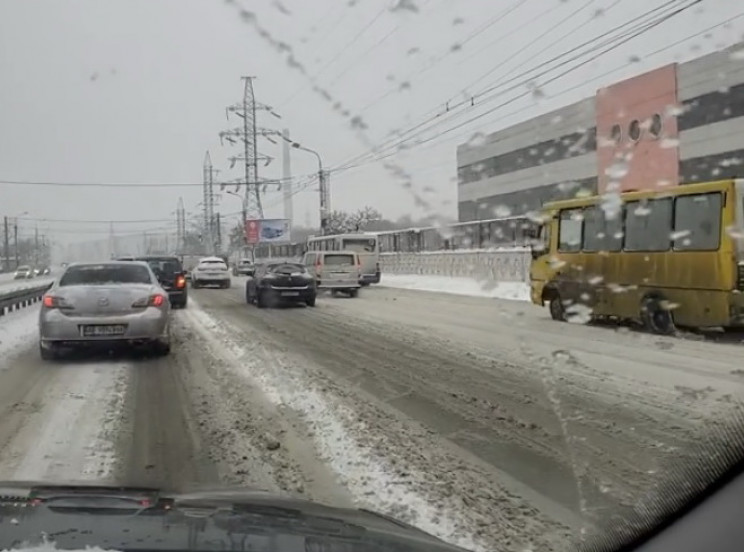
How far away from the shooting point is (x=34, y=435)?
713cm

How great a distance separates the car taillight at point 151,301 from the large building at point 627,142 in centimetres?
507

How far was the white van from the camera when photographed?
3100cm

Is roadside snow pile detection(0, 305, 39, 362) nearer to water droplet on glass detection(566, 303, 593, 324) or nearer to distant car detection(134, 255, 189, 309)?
distant car detection(134, 255, 189, 309)

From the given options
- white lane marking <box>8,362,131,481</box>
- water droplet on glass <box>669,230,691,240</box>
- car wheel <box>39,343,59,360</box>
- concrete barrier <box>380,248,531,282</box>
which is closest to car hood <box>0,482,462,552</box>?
white lane marking <box>8,362,131,481</box>

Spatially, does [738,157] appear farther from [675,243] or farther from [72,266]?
[72,266]

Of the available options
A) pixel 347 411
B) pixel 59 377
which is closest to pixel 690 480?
pixel 347 411

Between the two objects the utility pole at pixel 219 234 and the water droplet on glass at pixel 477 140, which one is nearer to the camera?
the water droplet on glass at pixel 477 140

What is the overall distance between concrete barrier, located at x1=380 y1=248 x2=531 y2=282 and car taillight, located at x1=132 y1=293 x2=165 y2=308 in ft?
33.7

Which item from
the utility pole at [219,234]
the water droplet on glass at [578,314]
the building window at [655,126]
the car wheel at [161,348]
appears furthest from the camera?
the utility pole at [219,234]

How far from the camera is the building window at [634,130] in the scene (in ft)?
28.3

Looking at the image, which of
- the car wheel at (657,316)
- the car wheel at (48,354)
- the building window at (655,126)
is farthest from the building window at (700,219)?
the car wheel at (48,354)

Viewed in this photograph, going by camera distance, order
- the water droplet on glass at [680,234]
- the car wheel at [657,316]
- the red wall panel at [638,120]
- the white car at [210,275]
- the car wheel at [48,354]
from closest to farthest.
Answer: the red wall panel at [638,120] < the car wheel at [48,354] < the water droplet on glass at [680,234] < the car wheel at [657,316] < the white car at [210,275]

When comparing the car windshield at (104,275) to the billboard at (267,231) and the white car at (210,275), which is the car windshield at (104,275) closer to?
the white car at (210,275)

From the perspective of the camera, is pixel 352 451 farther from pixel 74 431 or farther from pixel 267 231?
pixel 267 231
